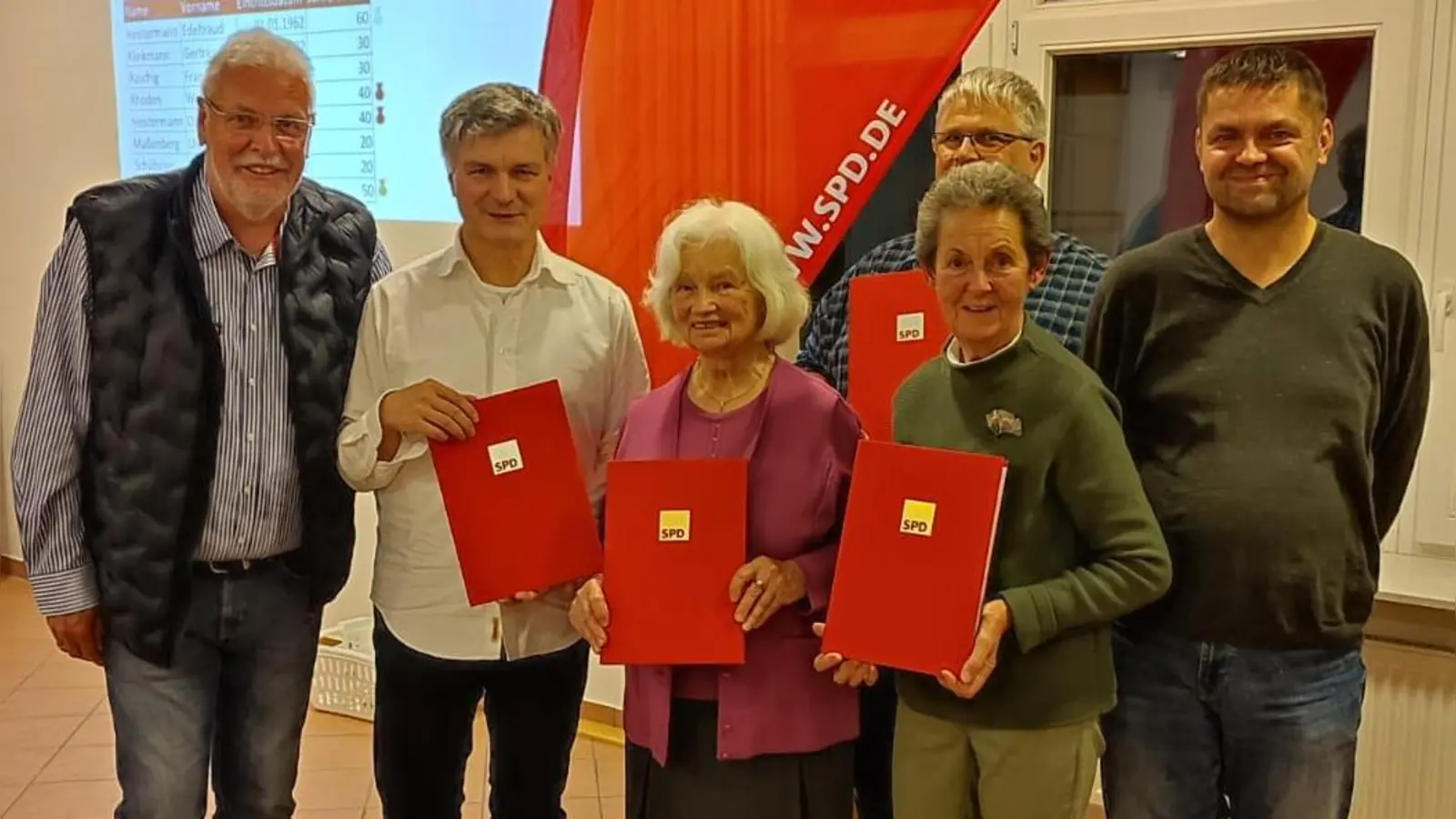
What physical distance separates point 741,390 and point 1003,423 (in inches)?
14.7

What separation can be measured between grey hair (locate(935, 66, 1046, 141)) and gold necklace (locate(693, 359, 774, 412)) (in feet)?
1.67

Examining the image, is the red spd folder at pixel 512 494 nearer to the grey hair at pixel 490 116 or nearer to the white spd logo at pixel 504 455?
the white spd logo at pixel 504 455

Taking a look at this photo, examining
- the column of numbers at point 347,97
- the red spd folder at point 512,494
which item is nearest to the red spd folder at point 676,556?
the red spd folder at point 512,494

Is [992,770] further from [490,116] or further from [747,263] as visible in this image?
[490,116]

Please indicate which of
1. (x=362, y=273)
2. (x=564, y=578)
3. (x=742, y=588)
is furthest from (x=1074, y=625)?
(x=362, y=273)

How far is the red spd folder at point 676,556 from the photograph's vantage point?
1.62 m

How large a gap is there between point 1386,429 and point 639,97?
1.78 m

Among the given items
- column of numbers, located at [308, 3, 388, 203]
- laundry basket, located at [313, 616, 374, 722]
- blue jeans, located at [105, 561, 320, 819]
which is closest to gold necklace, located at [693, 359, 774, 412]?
blue jeans, located at [105, 561, 320, 819]

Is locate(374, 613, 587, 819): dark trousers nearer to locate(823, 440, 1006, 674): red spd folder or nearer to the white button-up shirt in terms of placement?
the white button-up shirt

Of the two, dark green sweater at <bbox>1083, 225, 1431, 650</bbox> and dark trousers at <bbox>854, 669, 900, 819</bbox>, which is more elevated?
dark green sweater at <bbox>1083, 225, 1431, 650</bbox>

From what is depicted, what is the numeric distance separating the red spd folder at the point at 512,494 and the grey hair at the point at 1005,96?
745 millimetres

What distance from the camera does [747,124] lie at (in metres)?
2.73

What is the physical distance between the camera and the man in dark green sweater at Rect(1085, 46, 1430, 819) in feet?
5.17

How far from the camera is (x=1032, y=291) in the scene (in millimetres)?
1838
